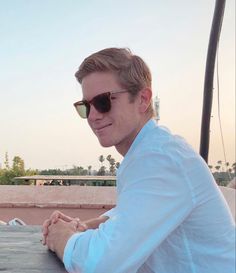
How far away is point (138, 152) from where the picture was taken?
1026mm

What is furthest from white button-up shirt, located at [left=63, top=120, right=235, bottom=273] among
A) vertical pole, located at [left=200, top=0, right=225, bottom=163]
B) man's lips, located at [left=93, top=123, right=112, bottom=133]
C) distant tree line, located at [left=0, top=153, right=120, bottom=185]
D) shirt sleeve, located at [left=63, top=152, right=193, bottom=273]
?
distant tree line, located at [left=0, top=153, right=120, bottom=185]

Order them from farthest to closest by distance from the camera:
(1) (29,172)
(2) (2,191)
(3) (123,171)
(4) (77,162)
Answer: (1) (29,172)
(4) (77,162)
(2) (2,191)
(3) (123,171)

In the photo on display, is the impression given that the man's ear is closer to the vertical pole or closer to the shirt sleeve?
the shirt sleeve

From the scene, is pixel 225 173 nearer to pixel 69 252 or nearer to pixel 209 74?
pixel 209 74

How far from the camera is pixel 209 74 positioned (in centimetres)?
345

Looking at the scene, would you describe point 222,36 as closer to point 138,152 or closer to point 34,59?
point 138,152

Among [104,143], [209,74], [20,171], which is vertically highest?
[209,74]

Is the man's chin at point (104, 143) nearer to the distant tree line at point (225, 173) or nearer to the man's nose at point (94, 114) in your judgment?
the man's nose at point (94, 114)

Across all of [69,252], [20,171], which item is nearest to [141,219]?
[69,252]

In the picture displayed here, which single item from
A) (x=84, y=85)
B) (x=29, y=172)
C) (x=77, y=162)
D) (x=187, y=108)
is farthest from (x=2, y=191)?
(x=84, y=85)

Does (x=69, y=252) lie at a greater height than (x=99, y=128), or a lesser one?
lesser

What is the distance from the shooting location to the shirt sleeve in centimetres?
95

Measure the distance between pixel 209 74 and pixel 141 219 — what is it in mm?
2652

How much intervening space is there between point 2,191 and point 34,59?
13.9 ft
